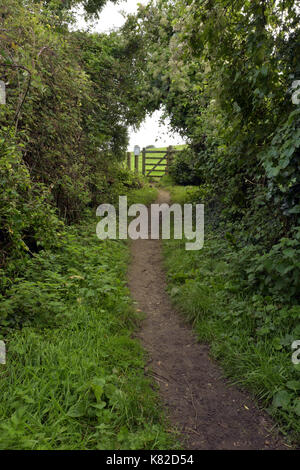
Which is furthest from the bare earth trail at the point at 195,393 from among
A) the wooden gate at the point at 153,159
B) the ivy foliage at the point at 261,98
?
the wooden gate at the point at 153,159

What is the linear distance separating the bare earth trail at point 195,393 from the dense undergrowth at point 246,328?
136mm

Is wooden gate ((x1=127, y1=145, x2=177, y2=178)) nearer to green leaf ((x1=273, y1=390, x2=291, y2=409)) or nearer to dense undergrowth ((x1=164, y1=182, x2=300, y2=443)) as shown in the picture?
dense undergrowth ((x1=164, y1=182, x2=300, y2=443))

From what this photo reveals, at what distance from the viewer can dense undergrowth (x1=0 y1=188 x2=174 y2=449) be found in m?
2.25

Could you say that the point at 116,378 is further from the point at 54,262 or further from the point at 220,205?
the point at 220,205

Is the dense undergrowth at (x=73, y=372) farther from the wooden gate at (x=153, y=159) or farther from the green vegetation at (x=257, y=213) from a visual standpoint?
the wooden gate at (x=153, y=159)

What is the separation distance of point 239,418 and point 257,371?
0.48 m

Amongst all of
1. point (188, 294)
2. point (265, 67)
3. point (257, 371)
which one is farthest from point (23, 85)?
point (257, 371)

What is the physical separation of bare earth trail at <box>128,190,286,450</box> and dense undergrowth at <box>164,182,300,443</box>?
0.14 metres

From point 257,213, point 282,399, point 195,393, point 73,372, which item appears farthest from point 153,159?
point 282,399

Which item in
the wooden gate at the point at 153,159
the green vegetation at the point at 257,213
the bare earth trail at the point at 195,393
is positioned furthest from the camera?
the wooden gate at the point at 153,159

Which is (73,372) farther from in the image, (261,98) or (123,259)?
(123,259)

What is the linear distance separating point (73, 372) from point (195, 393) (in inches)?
→ 47.3

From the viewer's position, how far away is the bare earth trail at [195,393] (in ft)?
8.14
